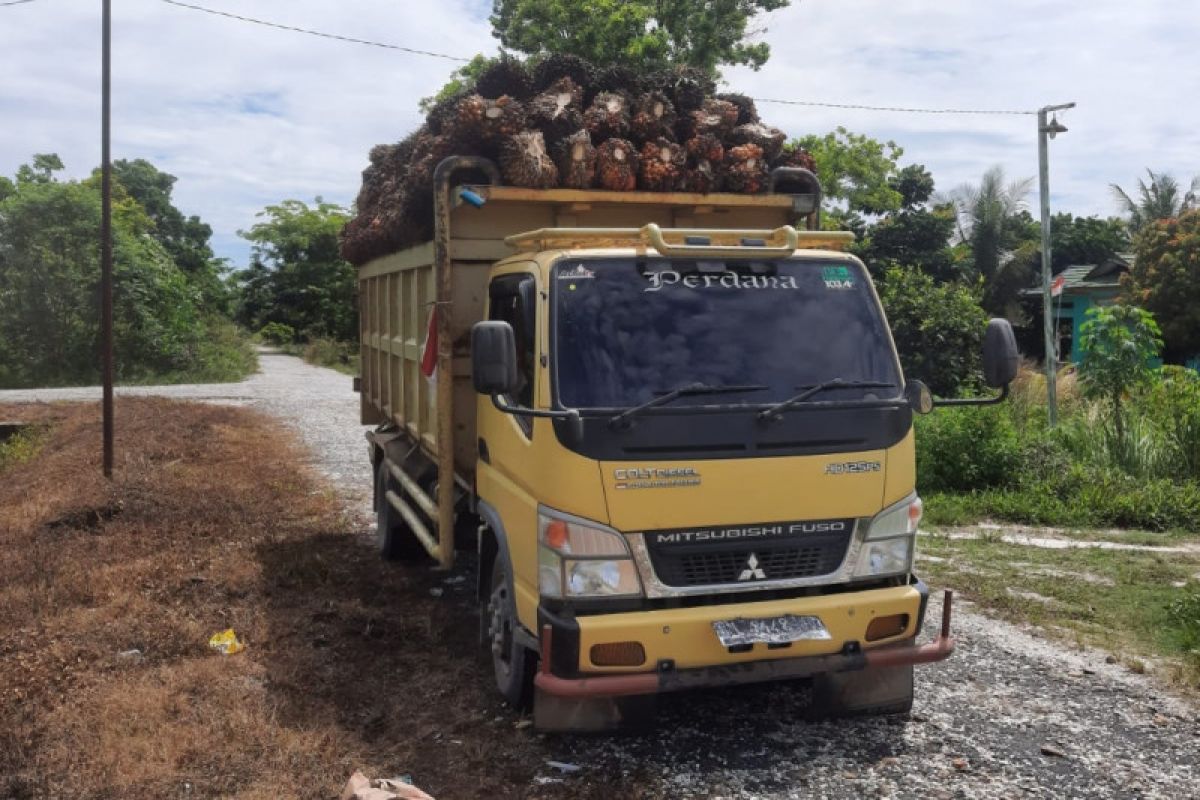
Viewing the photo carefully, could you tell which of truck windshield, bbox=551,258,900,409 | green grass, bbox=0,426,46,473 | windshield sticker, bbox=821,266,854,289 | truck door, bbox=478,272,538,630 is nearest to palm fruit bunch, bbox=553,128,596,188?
truck door, bbox=478,272,538,630

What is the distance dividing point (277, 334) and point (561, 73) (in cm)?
4760

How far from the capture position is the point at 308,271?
49.1 meters

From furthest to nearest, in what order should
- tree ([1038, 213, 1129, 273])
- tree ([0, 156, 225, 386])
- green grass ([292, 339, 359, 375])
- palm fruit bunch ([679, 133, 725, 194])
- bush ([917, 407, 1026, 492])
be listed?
tree ([1038, 213, 1129, 273]), green grass ([292, 339, 359, 375]), tree ([0, 156, 225, 386]), bush ([917, 407, 1026, 492]), palm fruit bunch ([679, 133, 725, 194])

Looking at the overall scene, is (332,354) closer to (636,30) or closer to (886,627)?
(636,30)

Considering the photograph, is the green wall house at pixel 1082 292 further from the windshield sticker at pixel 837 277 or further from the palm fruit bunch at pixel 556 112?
the windshield sticker at pixel 837 277

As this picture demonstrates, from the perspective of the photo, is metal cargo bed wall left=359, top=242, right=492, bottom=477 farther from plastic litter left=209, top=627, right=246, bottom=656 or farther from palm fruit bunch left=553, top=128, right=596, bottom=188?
plastic litter left=209, top=627, right=246, bottom=656

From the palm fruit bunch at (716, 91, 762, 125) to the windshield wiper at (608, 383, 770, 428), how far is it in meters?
2.81

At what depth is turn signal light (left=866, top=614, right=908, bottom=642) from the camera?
4.53 m

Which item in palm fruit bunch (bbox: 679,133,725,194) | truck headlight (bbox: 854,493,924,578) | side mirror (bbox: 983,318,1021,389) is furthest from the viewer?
palm fruit bunch (bbox: 679,133,725,194)

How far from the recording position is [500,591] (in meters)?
5.02

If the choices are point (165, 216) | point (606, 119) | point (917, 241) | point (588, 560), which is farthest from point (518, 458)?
point (165, 216)

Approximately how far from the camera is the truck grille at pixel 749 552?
4332mm

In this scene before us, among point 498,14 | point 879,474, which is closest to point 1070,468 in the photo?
point 879,474

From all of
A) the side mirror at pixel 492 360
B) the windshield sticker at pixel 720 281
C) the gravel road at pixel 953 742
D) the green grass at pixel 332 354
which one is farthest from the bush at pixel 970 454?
the green grass at pixel 332 354
